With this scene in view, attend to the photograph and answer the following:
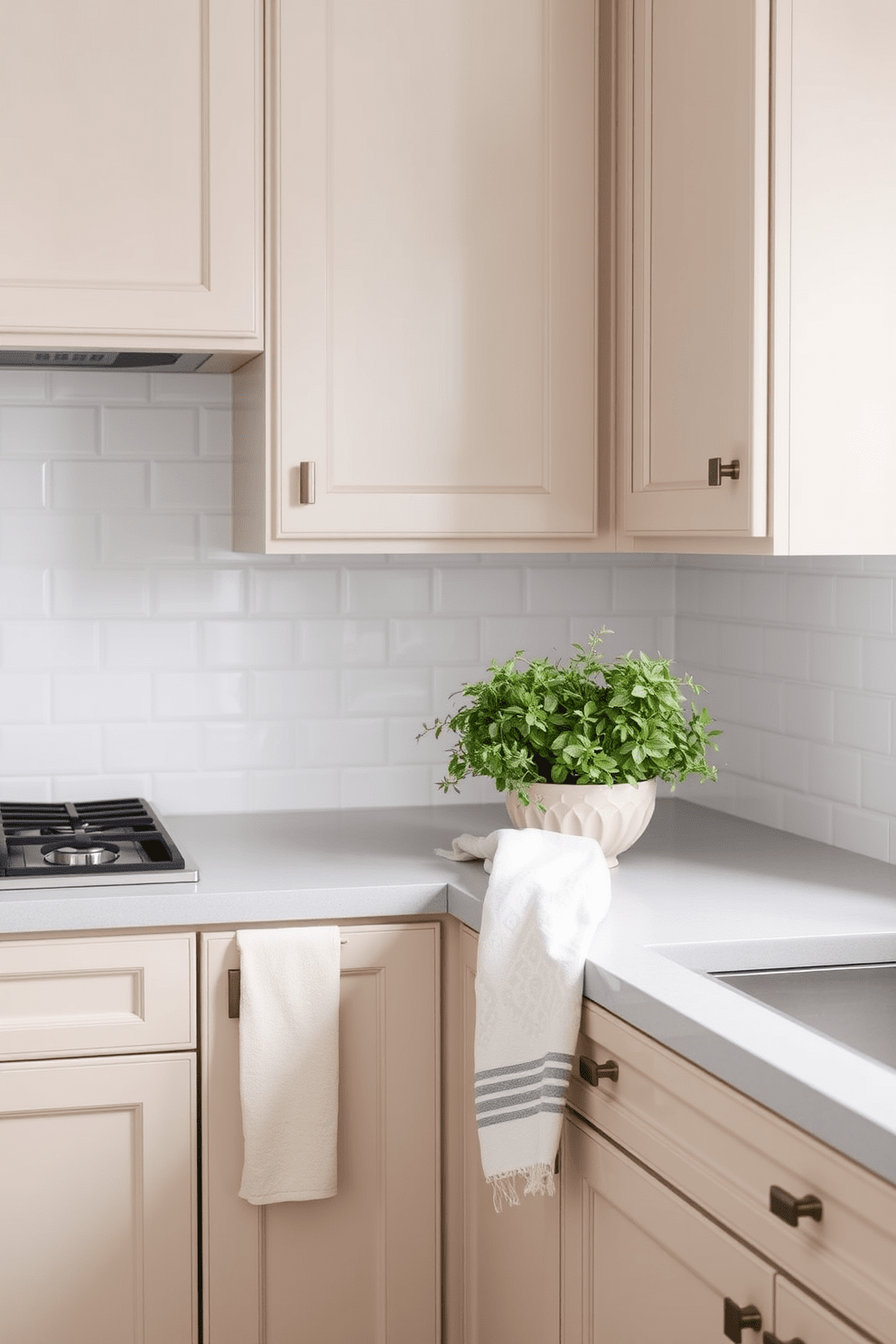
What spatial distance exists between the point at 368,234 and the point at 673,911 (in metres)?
1.12

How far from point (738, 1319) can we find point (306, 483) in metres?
1.37

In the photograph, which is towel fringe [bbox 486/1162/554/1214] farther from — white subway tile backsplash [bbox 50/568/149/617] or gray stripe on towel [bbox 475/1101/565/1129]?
white subway tile backsplash [bbox 50/568/149/617]

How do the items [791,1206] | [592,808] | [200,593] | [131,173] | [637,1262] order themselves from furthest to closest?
[200,593], [131,173], [592,808], [637,1262], [791,1206]

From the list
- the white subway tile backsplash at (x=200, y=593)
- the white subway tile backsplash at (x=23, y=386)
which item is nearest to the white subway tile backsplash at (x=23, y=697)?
the white subway tile backsplash at (x=200, y=593)

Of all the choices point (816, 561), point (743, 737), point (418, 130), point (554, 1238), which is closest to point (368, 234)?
point (418, 130)

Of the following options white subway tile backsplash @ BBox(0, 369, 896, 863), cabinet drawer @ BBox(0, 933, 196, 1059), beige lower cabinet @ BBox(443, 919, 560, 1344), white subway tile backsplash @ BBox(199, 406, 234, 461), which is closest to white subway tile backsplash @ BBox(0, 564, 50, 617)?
white subway tile backsplash @ BBox(0, 369, 896, 863)

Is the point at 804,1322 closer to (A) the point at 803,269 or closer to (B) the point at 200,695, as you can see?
(A) the point at 803,269

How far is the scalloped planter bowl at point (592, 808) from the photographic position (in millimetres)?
2158

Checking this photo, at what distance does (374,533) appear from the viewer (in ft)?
7.79

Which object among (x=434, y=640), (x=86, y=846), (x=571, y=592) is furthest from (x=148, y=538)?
(x=571, y=592)

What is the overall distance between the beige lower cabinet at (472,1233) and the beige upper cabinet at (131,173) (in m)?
1.02

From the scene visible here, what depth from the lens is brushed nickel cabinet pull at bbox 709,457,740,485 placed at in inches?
78.8

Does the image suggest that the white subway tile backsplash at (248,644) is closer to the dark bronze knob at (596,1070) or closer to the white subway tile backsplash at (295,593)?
the white subway tile backsplash at (295,593)

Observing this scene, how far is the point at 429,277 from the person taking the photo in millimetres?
2373
